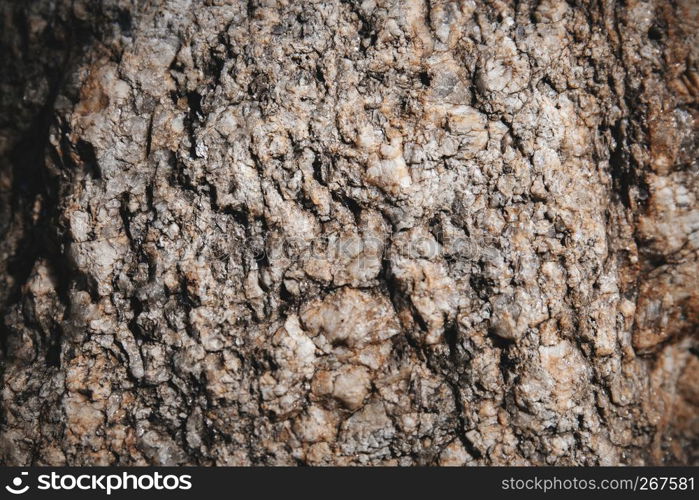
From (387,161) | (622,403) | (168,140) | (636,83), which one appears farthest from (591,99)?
(168,140)

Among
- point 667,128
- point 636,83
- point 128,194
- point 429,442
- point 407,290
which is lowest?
point 429,442

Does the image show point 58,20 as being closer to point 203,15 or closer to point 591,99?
point 203,15

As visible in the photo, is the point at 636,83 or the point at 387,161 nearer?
the point at 387,161

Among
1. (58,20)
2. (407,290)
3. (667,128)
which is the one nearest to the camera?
(407,290)

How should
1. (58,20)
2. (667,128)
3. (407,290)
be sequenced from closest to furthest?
(407,290)
(667,128)
(58,20)

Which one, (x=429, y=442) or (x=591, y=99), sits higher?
(x=591, y=99)
